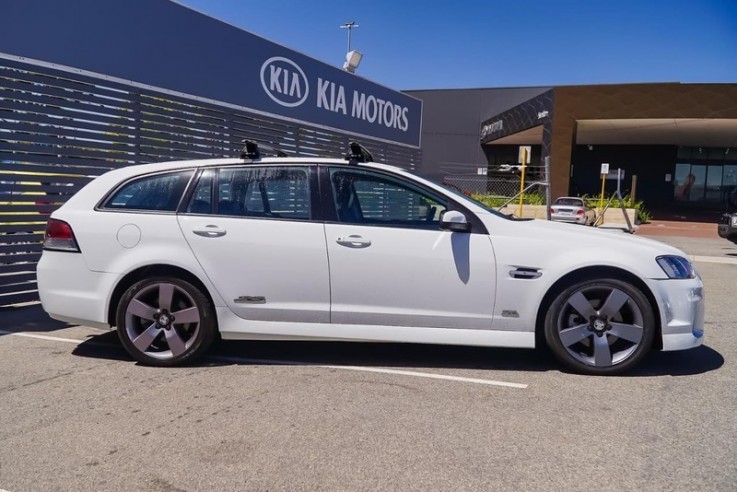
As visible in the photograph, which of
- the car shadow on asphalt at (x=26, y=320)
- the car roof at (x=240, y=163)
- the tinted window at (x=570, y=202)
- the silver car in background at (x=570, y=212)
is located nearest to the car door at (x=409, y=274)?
the car roof at (x=240, y=163)

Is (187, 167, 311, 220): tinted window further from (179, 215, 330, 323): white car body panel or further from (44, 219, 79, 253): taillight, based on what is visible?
(44, 219, 79, 253): taillight

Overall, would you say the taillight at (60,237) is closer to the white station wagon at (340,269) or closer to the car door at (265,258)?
the white station wagon at (340,269)

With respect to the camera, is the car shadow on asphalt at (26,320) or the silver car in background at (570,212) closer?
the car shadow on asphalt at (26,320)

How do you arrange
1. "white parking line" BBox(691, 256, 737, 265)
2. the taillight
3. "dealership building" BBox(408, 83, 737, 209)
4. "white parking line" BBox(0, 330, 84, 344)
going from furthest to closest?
"dealership building" BBox(408, 83, 737, 209) → "white parking line" BBox(691, 256, 737, 265) → "white parking line" BBox(0, 330, 84, 344) → the taillight

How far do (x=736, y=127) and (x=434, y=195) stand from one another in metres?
28.1

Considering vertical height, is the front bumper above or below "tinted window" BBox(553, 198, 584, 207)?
below

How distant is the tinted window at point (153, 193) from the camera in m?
4.79

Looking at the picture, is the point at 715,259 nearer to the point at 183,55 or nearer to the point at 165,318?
the point at 183,55

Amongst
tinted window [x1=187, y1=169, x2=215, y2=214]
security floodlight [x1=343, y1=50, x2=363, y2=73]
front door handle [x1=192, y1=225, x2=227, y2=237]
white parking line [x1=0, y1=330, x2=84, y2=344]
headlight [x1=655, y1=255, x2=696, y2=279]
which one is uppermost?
security floodlight [x1=343, y1=50, x2=363, y2=73]

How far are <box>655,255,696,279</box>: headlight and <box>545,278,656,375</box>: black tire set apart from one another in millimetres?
285

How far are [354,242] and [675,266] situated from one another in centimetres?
241

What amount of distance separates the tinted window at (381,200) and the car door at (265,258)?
26 cm

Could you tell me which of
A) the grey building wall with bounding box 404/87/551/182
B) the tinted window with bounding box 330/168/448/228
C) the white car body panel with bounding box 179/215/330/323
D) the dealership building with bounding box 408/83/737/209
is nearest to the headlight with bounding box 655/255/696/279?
the tinted window with bounding box 330/168/448/228

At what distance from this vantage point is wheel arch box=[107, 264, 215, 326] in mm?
4625
